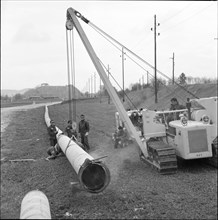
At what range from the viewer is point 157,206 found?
6.96m

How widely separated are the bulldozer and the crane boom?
473 millimetres

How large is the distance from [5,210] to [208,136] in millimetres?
5936

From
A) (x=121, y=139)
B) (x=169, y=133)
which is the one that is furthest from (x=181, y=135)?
(x=121, y=139)

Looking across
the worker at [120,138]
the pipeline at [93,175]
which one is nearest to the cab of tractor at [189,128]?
the pipeline at [93,175]

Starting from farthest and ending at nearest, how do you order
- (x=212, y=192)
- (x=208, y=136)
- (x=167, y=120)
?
(x=167, y=120)
(x=208, y=136)
(x=212, y=192)

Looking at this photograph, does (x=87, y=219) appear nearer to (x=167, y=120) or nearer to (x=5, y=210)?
(x=5, y=210)

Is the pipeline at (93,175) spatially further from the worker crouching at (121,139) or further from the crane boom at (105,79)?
the worker crouching at (121,139)

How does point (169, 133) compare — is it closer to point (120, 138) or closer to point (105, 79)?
point (105, 79)

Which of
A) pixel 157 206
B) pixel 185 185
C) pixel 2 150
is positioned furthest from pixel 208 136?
pixel 2 150

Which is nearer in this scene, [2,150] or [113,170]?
[113,170]

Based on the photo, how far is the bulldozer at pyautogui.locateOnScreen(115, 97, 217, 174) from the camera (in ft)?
32.5

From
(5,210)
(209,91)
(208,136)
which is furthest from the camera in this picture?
(209,91)

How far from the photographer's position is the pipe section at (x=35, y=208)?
17.0ft

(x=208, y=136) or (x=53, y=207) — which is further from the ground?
(x=208, y=136)
